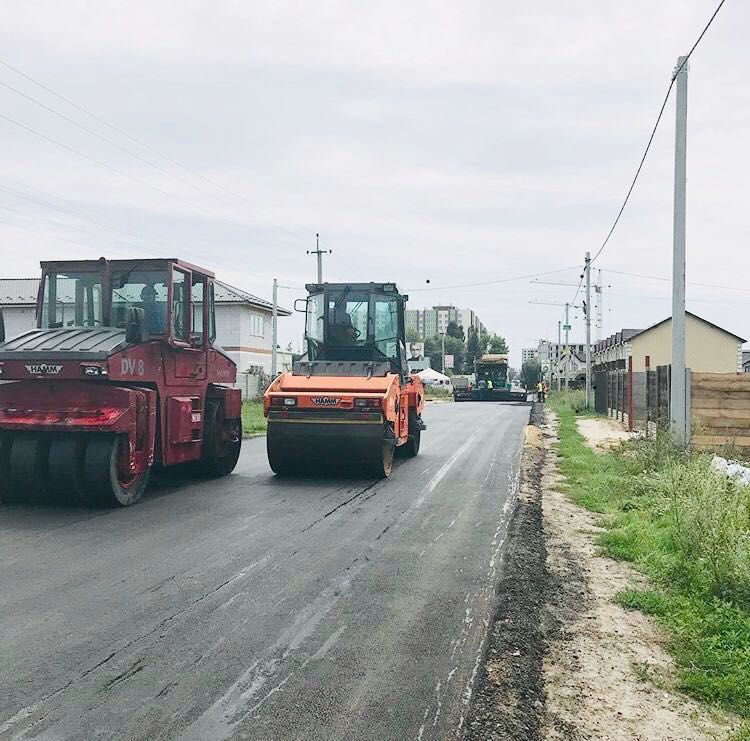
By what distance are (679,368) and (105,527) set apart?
9.34 meters

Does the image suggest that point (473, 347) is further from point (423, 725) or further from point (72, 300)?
point (423, 725)

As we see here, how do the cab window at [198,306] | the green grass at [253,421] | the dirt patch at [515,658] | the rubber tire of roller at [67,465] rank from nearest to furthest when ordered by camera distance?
the dirt patch at [515,658]
the rubber tire of roller at [67,465]
the cab window at [198,306]
the green grass at [253,421]

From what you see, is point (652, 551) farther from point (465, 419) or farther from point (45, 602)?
point (465, 419)

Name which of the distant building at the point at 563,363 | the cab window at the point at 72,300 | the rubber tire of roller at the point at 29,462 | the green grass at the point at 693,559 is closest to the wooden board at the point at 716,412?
the green grass at the point at 693,559

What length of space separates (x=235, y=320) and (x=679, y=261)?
3464 cm

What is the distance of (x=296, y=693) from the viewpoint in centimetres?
427

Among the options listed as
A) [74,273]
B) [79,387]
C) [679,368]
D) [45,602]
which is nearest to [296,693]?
[45,602]

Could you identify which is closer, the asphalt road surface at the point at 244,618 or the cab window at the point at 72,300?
the asphalt road surface at the point at 244,618

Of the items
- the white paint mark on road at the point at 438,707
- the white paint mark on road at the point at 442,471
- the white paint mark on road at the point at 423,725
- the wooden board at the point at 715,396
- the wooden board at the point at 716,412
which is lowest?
the white paint mark on road at the point at 423,725

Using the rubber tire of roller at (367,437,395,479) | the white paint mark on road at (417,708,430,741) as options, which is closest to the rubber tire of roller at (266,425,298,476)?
the rubber tire of roller at (367,437,395,479)

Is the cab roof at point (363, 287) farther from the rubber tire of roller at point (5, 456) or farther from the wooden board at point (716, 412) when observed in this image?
the rubber tire of roller at point (5, 456)

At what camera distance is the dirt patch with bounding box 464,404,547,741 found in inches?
155

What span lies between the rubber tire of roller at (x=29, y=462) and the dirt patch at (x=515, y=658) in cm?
533

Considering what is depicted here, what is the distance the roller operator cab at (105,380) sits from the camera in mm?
9047
